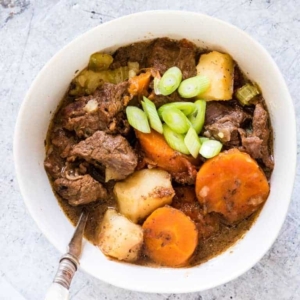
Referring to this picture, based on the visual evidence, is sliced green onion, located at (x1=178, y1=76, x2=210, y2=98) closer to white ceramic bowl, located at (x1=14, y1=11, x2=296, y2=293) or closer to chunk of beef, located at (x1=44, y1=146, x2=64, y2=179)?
white ceramic bowl, located at (x1=14, y1=11, x2=296, y2=293)

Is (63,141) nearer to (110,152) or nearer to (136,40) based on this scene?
(110,152)

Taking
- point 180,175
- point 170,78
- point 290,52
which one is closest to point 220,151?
point 180,175

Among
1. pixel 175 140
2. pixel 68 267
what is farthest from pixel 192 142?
pixel 68 267

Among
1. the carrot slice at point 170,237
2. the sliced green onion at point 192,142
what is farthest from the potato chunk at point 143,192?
the sliced green onion at point 192,142

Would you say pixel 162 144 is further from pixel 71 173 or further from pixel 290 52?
pixel 290 52

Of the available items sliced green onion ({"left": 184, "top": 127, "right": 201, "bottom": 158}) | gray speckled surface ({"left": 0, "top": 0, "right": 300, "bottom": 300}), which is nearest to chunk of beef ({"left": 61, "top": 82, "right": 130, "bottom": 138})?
sliced green onion ({"left": 184, "top": 127, "right": 201, "bottom": 158})

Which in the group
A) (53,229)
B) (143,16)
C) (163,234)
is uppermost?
(143,16)
